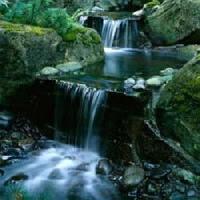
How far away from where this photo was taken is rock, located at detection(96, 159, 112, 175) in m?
6.49

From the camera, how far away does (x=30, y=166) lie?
267 inches

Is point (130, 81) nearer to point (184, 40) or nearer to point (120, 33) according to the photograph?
point (184, 40)

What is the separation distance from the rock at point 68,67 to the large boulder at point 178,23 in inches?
170

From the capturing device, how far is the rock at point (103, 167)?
649cm

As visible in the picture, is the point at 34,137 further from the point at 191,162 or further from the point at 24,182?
the point at 191,162

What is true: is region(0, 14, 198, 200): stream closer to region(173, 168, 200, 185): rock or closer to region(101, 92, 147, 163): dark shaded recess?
region(101, 92, 147, 163): dark shaded recess

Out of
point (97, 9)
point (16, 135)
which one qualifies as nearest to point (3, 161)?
point (16, 135)

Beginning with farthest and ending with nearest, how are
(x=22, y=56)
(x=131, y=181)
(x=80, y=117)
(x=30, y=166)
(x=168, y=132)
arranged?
(x=22, y=56) < (x=80, y=117) < (x=30, y=166) < (x=168, y=132) < (x=131, y=181)

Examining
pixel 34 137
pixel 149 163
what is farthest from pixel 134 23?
pixel 149 163

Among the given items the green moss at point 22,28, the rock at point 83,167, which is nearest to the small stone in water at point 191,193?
the rock at point 83,167

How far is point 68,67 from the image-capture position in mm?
8812

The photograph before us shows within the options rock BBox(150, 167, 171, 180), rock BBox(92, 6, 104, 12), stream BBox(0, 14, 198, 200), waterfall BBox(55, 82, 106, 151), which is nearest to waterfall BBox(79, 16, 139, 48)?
rock BBox(92, 6, 104, 12)

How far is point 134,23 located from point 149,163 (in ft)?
25.5

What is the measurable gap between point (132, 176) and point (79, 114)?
1.89 meters
